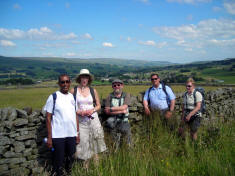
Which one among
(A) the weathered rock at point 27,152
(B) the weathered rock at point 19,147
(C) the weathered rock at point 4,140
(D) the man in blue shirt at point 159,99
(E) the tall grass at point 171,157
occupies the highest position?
(D) the man in blue shirt at point 159,99

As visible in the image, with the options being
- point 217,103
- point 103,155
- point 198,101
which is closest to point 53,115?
point 103,155

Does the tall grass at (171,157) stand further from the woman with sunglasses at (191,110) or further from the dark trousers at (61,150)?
the dark trousers at (61,150)

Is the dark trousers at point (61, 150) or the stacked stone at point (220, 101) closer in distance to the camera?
Result: the dark trousers at point (61, 150)

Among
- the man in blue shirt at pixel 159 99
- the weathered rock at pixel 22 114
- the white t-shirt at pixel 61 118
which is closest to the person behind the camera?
the white t-shirt at pixel 61 118

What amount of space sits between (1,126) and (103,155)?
7.96 ft

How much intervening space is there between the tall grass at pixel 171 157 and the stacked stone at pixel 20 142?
1.76 metres

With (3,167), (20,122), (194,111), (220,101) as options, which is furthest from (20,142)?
(220,101)

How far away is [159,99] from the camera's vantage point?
5.04 metres

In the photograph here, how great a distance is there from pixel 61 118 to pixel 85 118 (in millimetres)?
560

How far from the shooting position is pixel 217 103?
28.1ft

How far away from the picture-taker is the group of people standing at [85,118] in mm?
3693

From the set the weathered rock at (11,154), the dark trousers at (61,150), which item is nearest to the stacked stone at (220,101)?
the dark trousers at (61,150)

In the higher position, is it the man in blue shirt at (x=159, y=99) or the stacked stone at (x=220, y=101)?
the man in blue shirt at (x=159, y=99)

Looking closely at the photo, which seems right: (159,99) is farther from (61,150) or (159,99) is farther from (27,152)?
(27,152)
